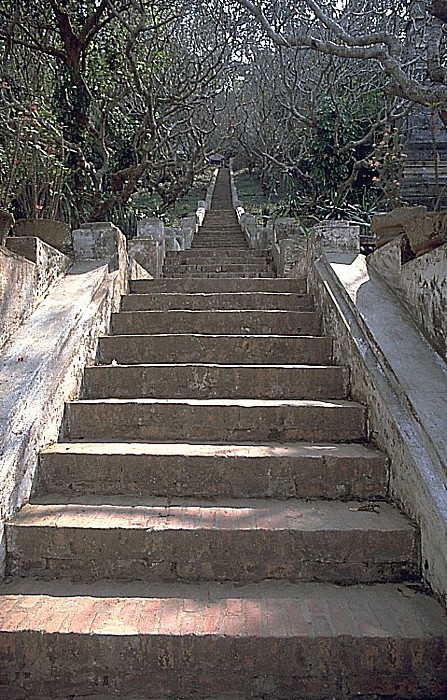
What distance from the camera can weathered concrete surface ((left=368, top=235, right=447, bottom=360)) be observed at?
3.01 m

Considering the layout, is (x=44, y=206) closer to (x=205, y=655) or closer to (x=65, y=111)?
(x=65, y=111)

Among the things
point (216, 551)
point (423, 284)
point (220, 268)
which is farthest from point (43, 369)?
point (220, 268)

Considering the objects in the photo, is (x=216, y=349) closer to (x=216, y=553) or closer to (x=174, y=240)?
(x=216, y=553)

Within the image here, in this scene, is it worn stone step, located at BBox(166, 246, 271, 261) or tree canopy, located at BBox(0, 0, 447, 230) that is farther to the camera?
worn stone step, located at BBox(166, 246, 271, 261)

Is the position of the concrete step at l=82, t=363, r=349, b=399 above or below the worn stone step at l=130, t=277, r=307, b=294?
below

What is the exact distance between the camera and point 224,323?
4.15 metres

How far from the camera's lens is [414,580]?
2.34m

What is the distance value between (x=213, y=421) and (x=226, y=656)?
1.32 m

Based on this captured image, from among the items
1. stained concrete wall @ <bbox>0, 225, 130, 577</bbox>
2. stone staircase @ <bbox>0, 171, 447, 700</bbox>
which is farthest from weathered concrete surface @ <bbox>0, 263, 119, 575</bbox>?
stone staircase @ <bbox>0, 171, 447, 700</bbox>

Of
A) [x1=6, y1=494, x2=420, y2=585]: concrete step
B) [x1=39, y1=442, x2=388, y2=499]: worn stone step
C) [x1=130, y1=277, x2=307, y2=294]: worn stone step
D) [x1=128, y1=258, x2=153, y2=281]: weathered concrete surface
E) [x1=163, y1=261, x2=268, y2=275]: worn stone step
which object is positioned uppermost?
[x1=163, y1=261, x2=268, y2=275]: worn stone step

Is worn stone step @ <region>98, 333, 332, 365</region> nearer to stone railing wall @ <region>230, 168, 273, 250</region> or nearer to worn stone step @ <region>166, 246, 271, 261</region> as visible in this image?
worn stone step @ <region>166, 246, 271, 261</region>

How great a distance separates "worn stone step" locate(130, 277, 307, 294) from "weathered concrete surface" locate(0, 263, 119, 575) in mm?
799

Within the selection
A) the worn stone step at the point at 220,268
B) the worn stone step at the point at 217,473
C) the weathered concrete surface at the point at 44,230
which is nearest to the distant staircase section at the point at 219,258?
the worn stone step at the point at 220,268

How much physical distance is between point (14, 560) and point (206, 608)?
91cm
